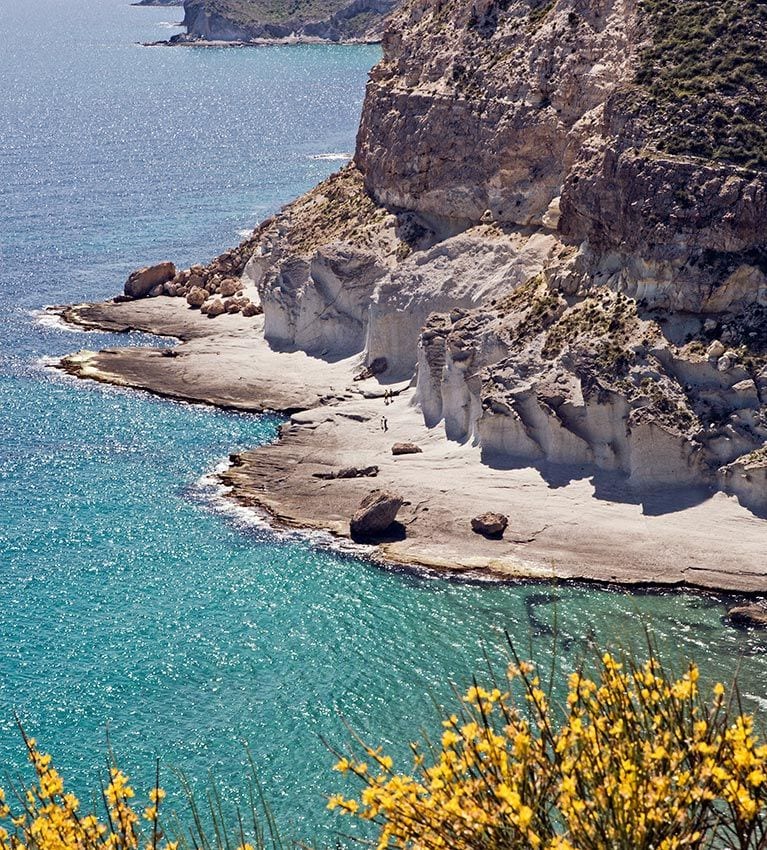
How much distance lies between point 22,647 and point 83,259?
59273mm

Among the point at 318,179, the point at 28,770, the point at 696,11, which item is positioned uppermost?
the point at 696,11

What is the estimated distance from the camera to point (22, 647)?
2050 inches

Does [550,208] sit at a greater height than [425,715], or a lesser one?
greater

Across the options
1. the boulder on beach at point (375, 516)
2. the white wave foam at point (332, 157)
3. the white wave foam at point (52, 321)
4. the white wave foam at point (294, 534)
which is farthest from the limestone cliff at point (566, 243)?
the white wave foam at point (332, 157)

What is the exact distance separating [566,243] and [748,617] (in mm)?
25987

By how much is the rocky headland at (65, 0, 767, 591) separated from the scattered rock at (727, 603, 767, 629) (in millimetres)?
2413

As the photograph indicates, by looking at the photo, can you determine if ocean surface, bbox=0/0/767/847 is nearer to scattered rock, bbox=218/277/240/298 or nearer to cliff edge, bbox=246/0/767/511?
cliff edge, bbox=246/0/767/511

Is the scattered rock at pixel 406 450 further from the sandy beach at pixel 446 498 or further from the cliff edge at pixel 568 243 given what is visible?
the cliff edge at pixel 568 243

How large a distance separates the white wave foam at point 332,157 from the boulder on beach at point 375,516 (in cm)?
8401

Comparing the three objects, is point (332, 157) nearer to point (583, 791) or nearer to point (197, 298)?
point (197, 298)

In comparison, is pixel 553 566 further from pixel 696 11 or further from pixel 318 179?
pixel 318 179

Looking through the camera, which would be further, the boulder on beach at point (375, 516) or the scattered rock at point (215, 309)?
the scattered rock at point (215, 309)

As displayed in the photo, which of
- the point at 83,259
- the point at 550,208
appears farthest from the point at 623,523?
the point at 83,259

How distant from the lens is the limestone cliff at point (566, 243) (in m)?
62.4
